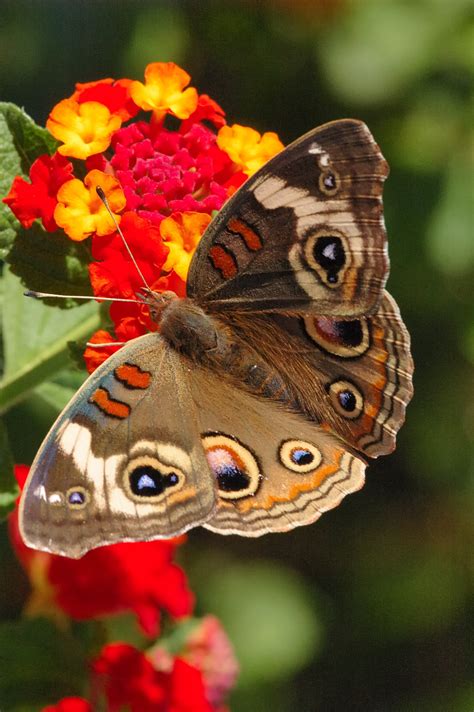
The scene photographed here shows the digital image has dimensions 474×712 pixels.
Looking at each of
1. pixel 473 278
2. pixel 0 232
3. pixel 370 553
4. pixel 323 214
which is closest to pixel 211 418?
pixel 323 214

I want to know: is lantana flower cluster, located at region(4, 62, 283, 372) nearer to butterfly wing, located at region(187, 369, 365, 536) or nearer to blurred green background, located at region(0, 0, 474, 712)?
butterfly wing, located at region(187, 369, 365, 536)

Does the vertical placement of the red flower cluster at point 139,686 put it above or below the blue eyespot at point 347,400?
below

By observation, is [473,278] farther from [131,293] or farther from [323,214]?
[131,293]

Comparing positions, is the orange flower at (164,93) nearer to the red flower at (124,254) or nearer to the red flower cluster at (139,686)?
the red flower at (124,254)

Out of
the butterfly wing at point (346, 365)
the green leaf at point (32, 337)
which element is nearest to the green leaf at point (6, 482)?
the green leaf at point (32, 337)

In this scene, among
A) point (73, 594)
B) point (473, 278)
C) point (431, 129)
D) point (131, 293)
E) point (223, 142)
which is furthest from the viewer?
point (431, 129)

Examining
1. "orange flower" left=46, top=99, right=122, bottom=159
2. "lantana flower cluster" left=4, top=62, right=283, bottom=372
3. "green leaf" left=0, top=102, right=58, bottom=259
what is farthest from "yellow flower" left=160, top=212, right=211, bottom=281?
"green leaf" left=0, top=102, right=58, bottom=259

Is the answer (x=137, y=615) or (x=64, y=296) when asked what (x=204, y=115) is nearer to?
(x=64, y=296)
